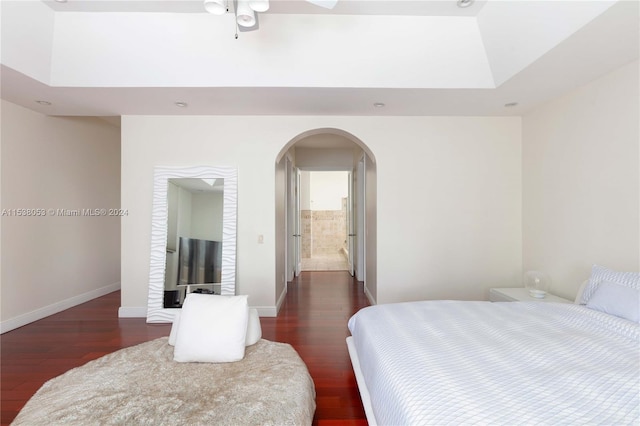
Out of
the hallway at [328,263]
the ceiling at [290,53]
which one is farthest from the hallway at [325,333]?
the ceiling at [290,53]

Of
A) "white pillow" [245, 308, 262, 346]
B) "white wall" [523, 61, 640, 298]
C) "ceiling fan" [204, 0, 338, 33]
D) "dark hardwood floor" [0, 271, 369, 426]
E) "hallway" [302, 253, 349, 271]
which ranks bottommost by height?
"dark hardwood floor" [0, 271, 369, 426]

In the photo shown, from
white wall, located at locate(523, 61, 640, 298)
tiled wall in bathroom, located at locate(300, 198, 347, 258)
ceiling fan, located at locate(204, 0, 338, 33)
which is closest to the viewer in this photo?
ceiling fan, located at locate(204, 0, 338, 33)

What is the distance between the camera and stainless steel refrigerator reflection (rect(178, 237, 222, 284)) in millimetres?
3680

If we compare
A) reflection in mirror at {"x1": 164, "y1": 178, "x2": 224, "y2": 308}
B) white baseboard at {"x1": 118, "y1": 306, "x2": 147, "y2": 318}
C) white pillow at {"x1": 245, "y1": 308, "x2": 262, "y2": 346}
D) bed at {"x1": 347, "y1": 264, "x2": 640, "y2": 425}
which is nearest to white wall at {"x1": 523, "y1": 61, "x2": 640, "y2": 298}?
bed at {"x1": 347, "y1": 264, "x2": 640, "y2": 425}

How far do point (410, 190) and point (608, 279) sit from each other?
198 centimetres

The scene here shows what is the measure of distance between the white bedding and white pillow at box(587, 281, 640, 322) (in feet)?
0.26

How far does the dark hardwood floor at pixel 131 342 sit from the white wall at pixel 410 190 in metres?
0.49

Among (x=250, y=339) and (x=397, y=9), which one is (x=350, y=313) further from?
(x=397, y=9)

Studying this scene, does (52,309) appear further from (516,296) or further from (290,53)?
(516,296)

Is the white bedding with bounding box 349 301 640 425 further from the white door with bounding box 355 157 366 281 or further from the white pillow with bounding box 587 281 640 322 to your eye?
the white door with bounding box 355 157 366 281

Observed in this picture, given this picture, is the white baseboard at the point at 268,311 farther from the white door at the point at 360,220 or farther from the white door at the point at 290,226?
the white door at the point at 360,220

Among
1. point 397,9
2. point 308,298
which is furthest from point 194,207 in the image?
point 397,9

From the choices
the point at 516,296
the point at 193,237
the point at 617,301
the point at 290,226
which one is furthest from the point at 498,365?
the point at 290,226

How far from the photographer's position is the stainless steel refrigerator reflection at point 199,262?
12.1 ft
